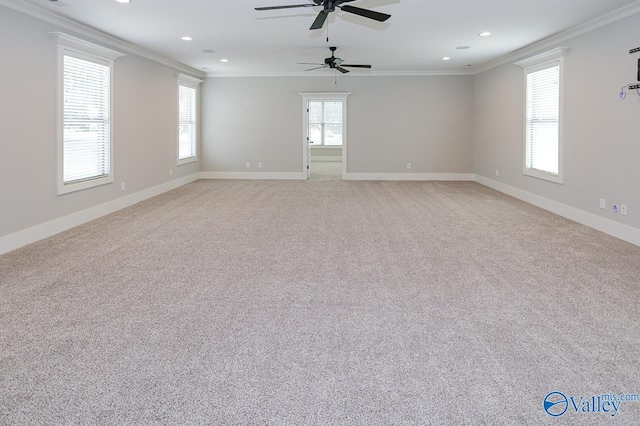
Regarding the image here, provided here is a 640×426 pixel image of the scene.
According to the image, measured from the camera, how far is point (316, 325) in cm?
281

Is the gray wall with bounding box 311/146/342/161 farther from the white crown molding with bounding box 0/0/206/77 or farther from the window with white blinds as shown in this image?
the white crown molding with bounding box 0/0/206/77

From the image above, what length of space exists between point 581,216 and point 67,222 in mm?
6612

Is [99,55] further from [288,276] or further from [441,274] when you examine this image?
[441,274]

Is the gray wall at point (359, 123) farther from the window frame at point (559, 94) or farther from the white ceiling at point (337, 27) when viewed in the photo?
the window frame at point (559, 94)

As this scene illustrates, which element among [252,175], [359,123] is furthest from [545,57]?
[252,175]

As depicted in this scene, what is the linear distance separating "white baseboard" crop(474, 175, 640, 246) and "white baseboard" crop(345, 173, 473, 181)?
1.94 metres

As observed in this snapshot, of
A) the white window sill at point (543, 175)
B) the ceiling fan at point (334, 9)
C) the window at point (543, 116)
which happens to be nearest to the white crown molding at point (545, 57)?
the window at point (543, 116)

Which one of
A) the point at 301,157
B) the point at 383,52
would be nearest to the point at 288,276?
the point at 383,52

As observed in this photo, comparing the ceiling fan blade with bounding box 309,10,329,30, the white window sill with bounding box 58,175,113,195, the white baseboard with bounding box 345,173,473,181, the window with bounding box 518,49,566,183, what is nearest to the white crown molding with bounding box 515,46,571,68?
the window with bounding box 518,49,566,183

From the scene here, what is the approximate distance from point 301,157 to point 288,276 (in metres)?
7.45

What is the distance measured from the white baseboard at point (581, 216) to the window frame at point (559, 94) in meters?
0.36

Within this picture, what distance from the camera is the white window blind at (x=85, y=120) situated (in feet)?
18.4

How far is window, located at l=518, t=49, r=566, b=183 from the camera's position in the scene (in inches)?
260

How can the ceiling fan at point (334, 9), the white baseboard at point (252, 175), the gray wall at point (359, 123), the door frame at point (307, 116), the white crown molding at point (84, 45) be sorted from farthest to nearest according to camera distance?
the white baseboard at point (252, 175)
the door frame at point (307, 116)
the gray wall at point (359, 123)
the white crown molding at point (84, 45)
the ceiling fan at point (334, 9)
